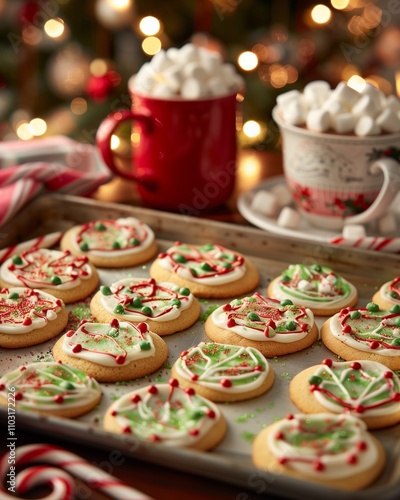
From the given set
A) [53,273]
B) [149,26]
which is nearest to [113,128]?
[53,273]

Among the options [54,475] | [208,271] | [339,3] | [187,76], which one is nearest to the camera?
[54,475]

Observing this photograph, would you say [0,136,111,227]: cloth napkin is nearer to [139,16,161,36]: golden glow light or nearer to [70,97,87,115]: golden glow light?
[139,16,161,36]: golden glow light

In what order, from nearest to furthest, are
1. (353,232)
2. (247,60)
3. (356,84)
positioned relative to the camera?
(353,232)
(356,84)
(247,60)

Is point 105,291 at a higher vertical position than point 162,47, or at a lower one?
lower

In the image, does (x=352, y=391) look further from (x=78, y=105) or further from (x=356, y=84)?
(x=78, y=105)

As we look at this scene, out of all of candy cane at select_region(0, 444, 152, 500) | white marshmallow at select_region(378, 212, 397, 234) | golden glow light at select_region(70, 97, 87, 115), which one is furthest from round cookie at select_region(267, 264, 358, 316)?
golden glow light at select_region(70, 97, 87, 115)

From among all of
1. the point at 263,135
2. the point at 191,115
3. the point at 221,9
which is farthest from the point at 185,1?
the point at 191,115

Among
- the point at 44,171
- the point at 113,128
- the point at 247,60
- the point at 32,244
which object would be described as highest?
the point at 247,60
